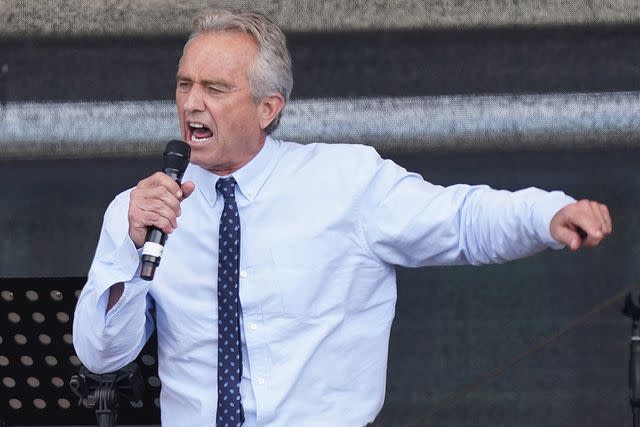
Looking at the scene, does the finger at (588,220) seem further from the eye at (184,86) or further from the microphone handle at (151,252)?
the eye at (184,86)

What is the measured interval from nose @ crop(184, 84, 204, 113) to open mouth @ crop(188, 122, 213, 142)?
1.1 inches

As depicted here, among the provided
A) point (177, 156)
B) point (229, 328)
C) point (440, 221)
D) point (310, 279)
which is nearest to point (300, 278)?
point (310, 279)

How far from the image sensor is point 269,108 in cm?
200

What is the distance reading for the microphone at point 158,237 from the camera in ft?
4.96

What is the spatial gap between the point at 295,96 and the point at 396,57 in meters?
0.30

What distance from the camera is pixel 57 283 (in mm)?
2010

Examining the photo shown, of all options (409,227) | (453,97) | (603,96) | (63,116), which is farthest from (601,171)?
(63,116)

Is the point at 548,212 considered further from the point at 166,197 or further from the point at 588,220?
the point at 166,197

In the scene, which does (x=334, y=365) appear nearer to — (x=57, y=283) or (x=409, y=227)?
(x=409, y=227)

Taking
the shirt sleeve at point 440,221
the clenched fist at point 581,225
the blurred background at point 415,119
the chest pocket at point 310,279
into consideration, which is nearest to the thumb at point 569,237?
the clenched fist at point 581,225

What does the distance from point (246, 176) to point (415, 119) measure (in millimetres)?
1039

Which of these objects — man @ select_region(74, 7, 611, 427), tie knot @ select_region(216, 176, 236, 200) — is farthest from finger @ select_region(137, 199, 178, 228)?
tie knot @ select_region(216, 176, 236, 200)

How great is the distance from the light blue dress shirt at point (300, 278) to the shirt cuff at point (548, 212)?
0.39 feet

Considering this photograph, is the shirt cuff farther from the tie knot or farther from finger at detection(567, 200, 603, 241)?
the tie knot
